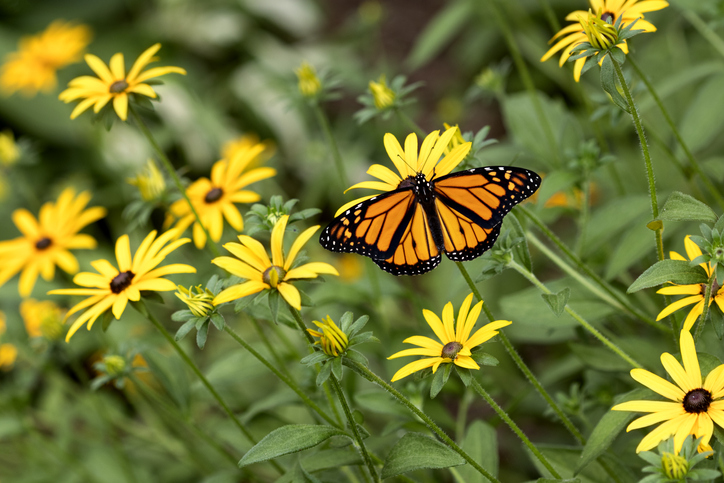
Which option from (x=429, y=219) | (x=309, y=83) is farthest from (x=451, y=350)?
(x=309, y=83)

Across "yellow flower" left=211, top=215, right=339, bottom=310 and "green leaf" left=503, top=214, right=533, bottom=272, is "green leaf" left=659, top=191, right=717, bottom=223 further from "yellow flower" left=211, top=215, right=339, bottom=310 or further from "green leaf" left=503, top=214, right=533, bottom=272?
"yellow flower" left=211, top=215, right=339, bottom=310

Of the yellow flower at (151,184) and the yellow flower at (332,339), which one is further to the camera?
the yellow flower at (151,184)

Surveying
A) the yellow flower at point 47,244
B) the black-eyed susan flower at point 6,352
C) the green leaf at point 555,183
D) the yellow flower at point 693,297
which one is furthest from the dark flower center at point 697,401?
the black-eyed susan flower at point 6,352

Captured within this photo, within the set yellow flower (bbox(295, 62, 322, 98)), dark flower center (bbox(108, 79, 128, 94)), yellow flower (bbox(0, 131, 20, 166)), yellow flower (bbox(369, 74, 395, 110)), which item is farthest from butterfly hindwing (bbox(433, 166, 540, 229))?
yellow flower (bbox(0, 131, 20, 166))

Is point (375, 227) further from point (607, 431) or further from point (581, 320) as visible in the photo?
point (607, 431)

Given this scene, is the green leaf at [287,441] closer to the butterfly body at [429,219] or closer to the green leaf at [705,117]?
the butterfly body at [429,219]

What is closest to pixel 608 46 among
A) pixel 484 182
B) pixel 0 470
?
pixel 484 182
